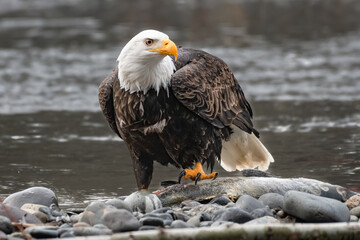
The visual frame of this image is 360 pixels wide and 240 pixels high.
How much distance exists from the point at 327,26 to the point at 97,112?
8088 mm

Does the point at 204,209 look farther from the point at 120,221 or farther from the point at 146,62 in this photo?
the point at 146,62

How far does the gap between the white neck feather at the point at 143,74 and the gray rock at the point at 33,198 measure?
1.00 m

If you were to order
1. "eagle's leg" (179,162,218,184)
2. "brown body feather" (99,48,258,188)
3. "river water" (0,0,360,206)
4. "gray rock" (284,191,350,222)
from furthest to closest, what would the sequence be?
"river water" (0,0,360,206), "eagle's leg" (179,162,218,184), "brown body feather" (99,48,258,188), "gray rock" (284,191,350,222)

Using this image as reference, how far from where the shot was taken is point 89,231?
16.8ft

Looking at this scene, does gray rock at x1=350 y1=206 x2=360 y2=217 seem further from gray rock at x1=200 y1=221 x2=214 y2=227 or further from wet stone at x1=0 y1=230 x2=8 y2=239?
wet stone at x1=0 y1=230 x2=8 y2=239

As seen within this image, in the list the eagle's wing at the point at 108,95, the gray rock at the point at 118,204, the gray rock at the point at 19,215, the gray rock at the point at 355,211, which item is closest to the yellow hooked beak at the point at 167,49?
the eagle's wing at the point at 108,95

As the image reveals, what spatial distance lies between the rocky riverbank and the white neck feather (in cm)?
81

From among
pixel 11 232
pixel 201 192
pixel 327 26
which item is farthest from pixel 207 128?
pixel 327 26

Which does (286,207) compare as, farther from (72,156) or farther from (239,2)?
(239,2)

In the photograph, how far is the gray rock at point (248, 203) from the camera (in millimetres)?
5883

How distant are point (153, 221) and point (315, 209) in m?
1.04

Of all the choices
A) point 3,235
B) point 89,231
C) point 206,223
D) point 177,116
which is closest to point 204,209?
point 206,223

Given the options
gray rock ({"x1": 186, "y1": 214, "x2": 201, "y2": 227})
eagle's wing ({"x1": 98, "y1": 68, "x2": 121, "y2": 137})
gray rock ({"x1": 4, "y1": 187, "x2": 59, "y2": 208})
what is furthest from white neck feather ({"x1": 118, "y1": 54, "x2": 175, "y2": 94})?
gray rock ({"x1": 186, "y1": 214, "x2": 201, "y2": 227})

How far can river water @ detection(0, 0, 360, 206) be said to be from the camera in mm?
8258
